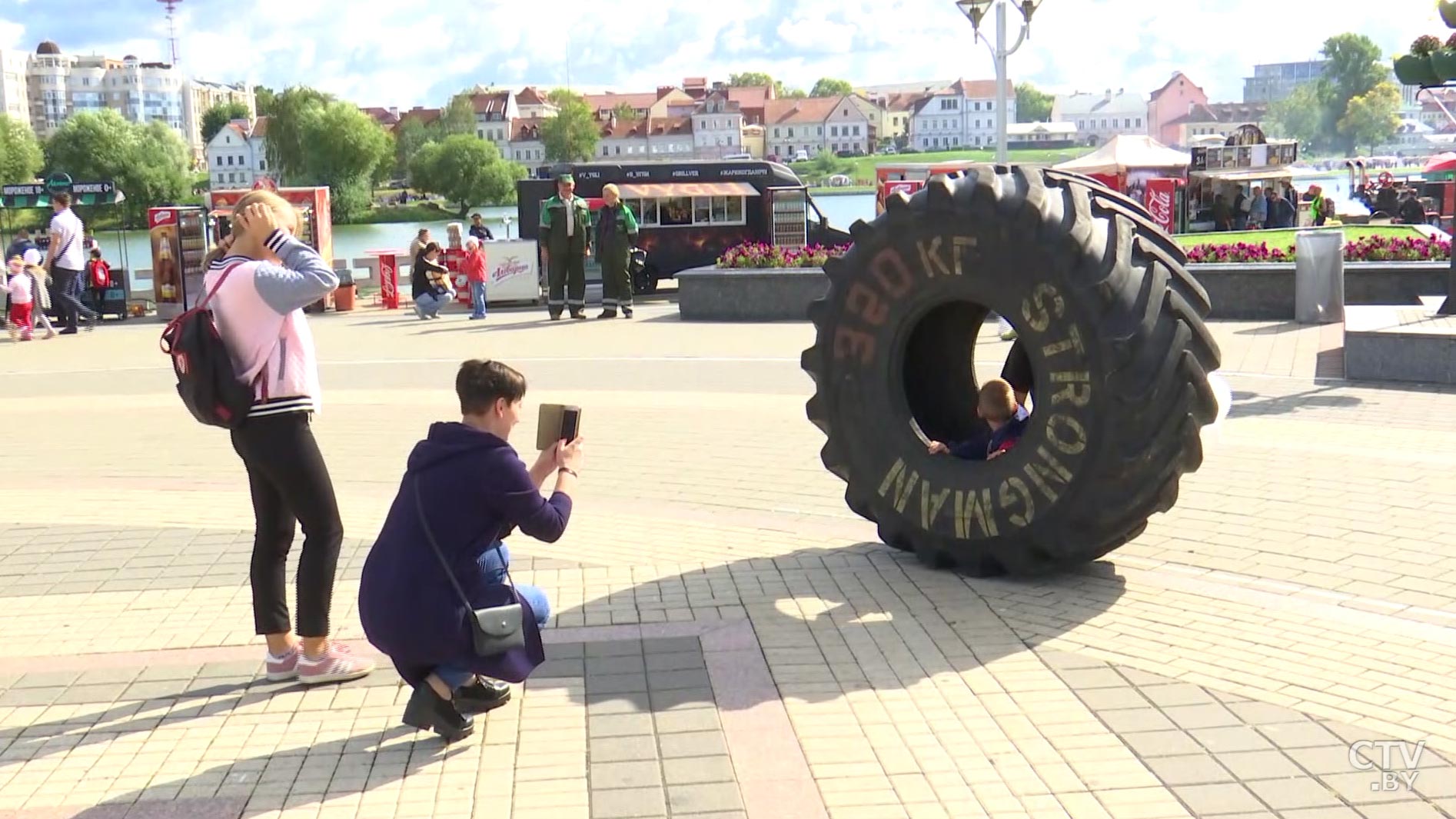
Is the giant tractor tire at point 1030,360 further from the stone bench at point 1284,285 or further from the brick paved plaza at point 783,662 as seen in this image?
the stone bench at point 1284,285

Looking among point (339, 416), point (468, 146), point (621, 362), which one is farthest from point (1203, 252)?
point (468, 146)

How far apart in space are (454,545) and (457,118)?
521 ft

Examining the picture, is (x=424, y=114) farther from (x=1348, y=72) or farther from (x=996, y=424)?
(x=996, y=424)

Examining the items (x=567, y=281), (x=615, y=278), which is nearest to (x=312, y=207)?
(x=567, y=281)

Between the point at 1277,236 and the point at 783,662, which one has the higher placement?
the point at 1277,236

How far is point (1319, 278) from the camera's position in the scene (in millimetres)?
15484

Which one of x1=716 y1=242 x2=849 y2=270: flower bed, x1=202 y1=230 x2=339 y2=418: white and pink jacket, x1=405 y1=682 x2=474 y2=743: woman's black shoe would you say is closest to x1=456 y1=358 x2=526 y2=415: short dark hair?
x1=202 y1=230 x2=339 y2=418: white and pink jacket

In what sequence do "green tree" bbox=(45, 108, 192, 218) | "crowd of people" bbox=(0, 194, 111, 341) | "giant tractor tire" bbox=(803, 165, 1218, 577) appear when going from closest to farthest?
1. "giant tractor tire" bbox=(803, 165, 1218, 577)
2. "crowd of people" bbox=(0, 194, 111, 341)
3. "green tree" bbox=(45, 108, 192, 218)

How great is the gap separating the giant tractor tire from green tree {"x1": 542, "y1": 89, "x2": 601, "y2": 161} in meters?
151

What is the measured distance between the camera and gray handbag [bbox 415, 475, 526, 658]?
4.55 meters

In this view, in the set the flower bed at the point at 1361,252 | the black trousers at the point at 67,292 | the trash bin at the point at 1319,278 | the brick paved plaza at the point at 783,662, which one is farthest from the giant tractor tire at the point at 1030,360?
the black trousers at the point at 67,292

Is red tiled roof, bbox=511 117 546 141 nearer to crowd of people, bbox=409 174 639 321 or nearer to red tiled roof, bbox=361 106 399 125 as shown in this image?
red tiled roof, bbox=361 106 399 125

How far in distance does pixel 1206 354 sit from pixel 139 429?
826cm

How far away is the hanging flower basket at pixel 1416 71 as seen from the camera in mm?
13445
